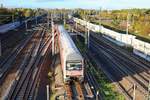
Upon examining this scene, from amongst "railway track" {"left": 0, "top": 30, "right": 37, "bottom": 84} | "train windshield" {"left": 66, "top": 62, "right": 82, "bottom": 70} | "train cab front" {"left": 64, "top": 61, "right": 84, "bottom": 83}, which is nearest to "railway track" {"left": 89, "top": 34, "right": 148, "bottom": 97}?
"train cab front" {"left": 64, "top": 61, "right": 84, "bottom": 83}

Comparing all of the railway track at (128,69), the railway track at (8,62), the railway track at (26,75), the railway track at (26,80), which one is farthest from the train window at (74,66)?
the railway track at (8,62)

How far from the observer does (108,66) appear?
43875 mm

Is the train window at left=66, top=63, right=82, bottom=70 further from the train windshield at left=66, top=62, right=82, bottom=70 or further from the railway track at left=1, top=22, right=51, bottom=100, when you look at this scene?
the railway track at left=1, top=22, right=51, bottom=100

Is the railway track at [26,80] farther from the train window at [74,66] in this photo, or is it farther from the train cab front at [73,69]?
the train window at [74,66]

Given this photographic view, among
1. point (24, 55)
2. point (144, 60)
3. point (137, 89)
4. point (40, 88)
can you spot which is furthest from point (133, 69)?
point (24, 55)

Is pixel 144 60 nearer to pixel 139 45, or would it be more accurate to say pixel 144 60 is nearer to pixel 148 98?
pixel 139 45

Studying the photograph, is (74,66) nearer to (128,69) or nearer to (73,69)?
(73,69)

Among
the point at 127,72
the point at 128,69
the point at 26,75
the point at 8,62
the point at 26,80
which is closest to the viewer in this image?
the point at 26,80

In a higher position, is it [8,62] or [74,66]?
[74,66]

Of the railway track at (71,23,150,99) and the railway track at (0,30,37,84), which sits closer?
the railway track at (71,23,150,99)

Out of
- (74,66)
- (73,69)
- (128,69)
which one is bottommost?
(128,69)

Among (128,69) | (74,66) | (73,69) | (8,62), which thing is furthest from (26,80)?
(128,69)

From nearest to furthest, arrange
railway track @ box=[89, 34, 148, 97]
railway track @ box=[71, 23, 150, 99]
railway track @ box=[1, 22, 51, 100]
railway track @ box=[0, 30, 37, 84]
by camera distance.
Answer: railway track @ box=[1, 22, 51, 100], railway track @ box=[71, 23, 150, 99], railway track @ box=[89, 34, 148, 97], railway track @ box=[0, 30, 37, 84]

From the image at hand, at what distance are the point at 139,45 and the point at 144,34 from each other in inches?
1230
